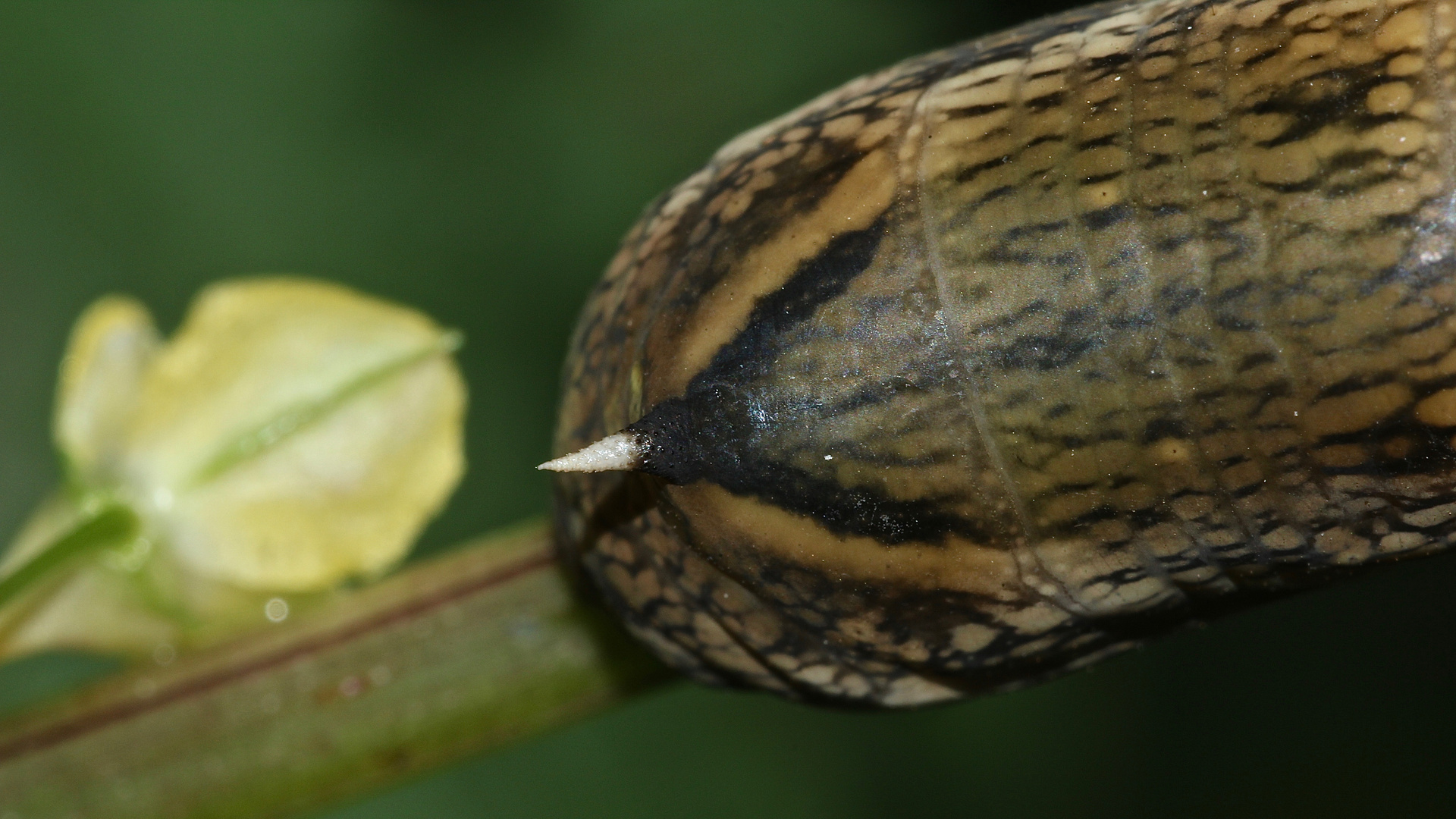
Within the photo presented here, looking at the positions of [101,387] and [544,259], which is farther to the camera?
[544,259]

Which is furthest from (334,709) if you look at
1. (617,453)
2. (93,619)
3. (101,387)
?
(617,453)

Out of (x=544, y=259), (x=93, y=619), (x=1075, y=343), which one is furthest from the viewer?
(x=544, y=259)

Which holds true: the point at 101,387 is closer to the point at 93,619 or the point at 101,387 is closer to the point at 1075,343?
the point at 93,619

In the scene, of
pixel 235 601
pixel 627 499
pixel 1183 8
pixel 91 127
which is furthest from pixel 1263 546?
pixel 91 127

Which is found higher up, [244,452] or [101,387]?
[101,387]

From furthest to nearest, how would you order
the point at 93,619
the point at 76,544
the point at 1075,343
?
the point at 93,619
the point at 76,544
the point at 1075,343

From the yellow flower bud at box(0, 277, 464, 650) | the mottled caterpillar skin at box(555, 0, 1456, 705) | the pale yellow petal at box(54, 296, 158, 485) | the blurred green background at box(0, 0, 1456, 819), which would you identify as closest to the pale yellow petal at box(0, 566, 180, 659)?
the yellow flower bud at box(0, 277, 464, 650)

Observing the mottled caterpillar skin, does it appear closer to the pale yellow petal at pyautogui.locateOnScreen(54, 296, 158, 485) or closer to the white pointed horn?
the white pointed horn
